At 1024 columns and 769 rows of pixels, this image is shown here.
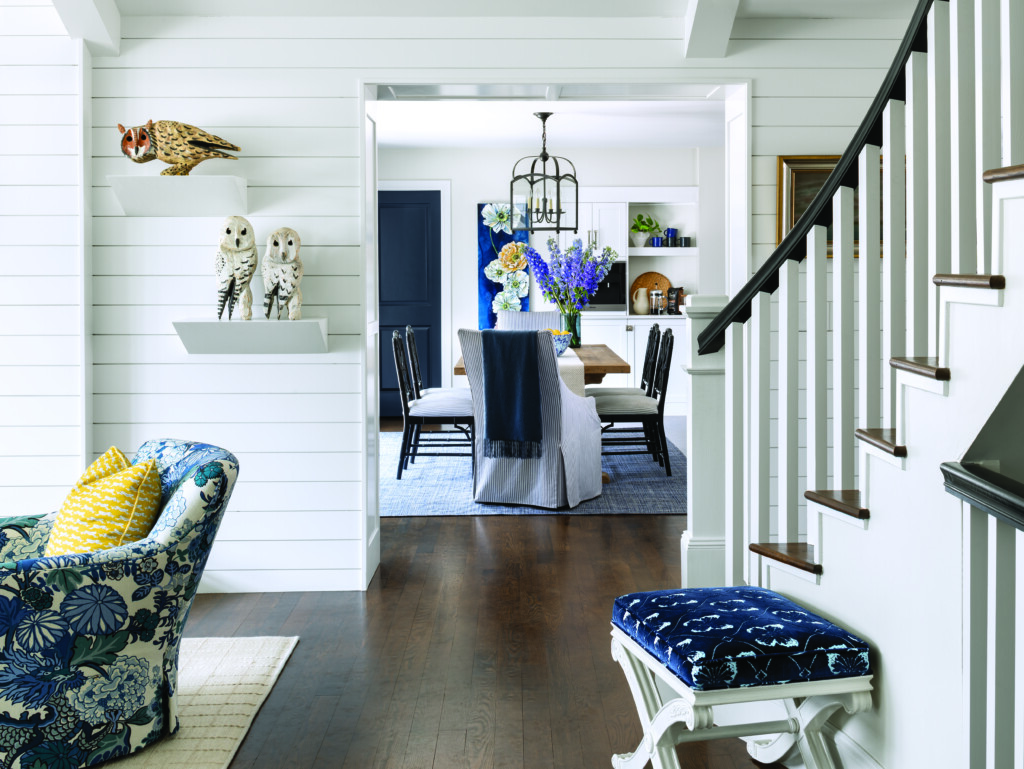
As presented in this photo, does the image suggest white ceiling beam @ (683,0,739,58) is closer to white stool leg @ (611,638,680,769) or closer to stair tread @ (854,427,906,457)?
stair tread @ (854,427,906,457)

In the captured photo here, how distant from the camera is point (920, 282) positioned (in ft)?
A: 5.90

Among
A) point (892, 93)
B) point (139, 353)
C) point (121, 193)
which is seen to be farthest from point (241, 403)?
point (892, 93)

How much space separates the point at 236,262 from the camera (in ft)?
11.5

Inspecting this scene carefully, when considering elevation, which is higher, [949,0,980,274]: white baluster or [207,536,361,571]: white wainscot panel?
[949,0,980,274]: white baluster

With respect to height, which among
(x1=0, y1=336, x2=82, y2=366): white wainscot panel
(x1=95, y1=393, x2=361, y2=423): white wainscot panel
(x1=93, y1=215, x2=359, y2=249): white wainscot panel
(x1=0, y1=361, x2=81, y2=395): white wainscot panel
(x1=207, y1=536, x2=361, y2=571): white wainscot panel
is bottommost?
(x1=207, y1=536, x2=361, y2=571): white wainscot panel

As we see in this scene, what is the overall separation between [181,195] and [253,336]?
0.58 meters

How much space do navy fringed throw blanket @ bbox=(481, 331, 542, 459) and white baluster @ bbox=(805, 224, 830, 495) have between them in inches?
113

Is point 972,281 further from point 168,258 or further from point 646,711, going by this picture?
point 168,258

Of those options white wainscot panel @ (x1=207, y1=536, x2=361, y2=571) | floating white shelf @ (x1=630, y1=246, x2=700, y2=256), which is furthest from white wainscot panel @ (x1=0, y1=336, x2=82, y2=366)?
floating white shelf @ (x1=630, y1=246, x2=700, y2=256)

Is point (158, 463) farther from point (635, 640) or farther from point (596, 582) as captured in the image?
point (596, 582)

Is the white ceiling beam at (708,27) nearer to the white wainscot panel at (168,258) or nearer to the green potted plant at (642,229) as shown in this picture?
the white wainscot panel at (168,258)

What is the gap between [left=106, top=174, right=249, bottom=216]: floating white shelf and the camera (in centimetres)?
347

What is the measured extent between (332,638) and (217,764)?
93cm

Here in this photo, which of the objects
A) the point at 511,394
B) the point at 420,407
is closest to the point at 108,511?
the point at 511,394
